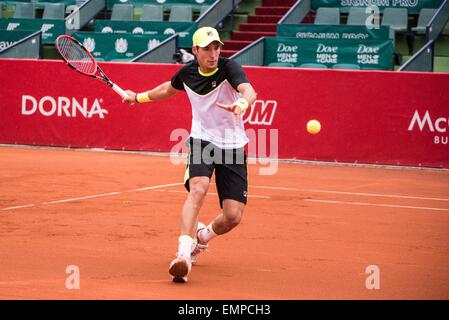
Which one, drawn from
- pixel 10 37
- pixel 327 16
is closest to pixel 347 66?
pixel 327 16

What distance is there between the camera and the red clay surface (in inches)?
284

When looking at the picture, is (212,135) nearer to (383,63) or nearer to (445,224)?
(445,224)

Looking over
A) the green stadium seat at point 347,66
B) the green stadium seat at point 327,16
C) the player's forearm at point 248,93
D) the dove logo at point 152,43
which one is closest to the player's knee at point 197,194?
the player's forearm at point 248,93

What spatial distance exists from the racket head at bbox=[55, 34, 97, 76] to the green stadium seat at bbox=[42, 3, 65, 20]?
13606mm

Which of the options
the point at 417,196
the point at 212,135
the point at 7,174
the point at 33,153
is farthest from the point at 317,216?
the point at 33,153

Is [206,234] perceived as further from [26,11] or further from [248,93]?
[26,11]

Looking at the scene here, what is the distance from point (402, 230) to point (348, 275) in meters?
2.84

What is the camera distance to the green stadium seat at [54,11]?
2503cm

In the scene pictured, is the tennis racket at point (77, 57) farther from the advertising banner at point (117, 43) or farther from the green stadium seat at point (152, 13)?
the green stadium seat at point (152, 13)

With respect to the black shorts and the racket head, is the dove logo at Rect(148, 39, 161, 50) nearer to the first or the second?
the racket head

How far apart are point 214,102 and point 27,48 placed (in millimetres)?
15698

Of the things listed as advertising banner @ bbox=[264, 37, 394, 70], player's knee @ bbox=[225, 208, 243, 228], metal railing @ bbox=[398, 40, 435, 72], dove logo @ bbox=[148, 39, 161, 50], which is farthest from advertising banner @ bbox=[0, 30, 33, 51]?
player's knee @ bbox=[225, 208, 243, 228]

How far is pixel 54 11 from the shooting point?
989 inches

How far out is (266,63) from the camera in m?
21.5
